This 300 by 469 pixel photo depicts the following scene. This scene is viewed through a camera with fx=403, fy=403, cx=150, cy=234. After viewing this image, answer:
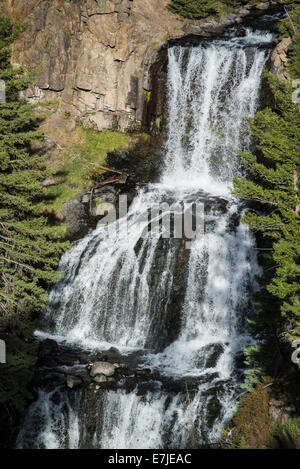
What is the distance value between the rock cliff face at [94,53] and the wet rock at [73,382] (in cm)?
1766

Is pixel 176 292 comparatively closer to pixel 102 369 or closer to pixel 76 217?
pixel 102 369

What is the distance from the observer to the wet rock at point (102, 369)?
1375 centimetres

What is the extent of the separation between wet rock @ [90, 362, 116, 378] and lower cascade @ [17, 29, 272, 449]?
0.74m

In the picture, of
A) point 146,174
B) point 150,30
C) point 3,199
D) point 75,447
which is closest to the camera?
point 75,447

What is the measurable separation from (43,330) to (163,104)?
625 inches

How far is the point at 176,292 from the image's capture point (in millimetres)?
16984

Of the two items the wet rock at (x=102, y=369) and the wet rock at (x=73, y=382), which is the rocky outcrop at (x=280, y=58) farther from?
the wet rock at (x=73, y=382)

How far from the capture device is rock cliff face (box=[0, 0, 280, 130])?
25.3m

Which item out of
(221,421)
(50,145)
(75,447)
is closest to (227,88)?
(50,145)

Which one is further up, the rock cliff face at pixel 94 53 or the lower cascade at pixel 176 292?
the rock cliff face at pixel 94 53

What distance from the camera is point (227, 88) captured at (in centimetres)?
2444

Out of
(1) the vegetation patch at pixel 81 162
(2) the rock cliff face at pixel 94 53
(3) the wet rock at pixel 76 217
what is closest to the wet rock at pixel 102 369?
(3) the wet rock at pixel 76 217

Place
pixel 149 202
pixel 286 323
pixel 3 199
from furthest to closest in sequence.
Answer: pixel 149 202
pixel 3 199
pixel 286 323
